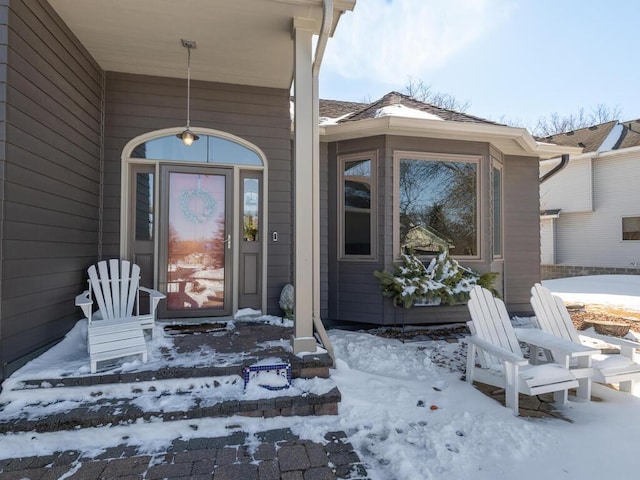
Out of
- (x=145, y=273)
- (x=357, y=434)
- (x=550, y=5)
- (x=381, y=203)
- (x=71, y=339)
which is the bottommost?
(x=357, y=434)

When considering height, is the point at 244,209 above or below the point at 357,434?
above

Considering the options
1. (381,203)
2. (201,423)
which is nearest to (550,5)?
(381,203)

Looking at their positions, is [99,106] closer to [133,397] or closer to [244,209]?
[244,209]

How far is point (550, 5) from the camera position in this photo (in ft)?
24.4

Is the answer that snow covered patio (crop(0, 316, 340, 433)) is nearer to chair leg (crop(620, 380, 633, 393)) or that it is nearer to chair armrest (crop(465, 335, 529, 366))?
chair armrest (crop(465, 335, 529, 366))

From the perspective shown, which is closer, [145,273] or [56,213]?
[56,213]

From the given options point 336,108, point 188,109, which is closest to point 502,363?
point 188,109

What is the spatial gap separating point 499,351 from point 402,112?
11.3ft

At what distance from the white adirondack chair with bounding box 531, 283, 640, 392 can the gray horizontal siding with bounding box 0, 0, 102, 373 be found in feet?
13.6

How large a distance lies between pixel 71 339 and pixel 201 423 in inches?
71.9

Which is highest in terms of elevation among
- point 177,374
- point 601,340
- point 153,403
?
point 601,340

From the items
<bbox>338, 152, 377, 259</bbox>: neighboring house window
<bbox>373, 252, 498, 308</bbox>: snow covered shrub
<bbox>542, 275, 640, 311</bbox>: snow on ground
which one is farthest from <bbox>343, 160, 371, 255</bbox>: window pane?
<bbox>542, 275, 640, 311</bbox>: snow on ground

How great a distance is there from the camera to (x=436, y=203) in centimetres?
497

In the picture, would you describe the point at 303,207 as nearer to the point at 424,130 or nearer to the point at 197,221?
the point at 197,221
